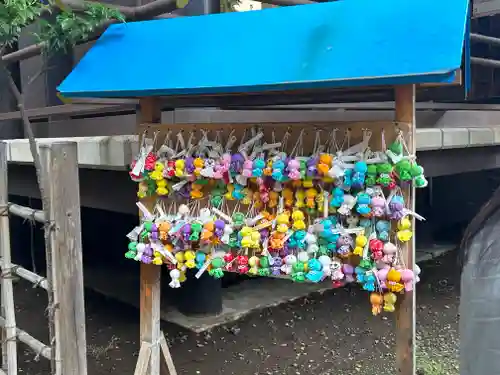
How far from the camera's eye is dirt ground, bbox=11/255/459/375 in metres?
4.70

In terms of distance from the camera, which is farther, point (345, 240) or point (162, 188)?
point (162, 188)

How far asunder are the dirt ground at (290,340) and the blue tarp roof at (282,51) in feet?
9.65

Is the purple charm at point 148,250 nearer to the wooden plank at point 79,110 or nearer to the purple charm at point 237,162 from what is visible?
the purple charm at point 237,162

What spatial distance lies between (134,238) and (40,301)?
4517 mm

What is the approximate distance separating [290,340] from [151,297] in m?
2.58

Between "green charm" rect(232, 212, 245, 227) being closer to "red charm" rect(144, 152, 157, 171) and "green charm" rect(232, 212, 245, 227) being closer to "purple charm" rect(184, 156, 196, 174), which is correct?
"purple charm" rect(184, 156, 196, 174)

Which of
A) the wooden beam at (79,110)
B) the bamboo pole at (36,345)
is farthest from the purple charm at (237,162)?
the wooden beam at (79,110)

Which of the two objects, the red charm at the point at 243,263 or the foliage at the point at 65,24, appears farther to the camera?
the foliage at the point at 65,24

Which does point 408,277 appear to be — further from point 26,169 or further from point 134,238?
point 26,169

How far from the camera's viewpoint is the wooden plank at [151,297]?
2.96 metres

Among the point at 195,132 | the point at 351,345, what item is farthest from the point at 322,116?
the point at 195,132

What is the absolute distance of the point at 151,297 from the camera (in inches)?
118

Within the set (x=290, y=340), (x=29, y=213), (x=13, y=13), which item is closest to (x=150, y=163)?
(x=29, y=213)

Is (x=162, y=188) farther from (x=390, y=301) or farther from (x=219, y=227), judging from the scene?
(x=390, y=301)
